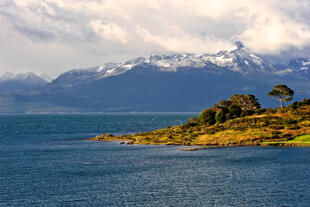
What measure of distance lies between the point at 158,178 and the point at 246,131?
75.4 metres

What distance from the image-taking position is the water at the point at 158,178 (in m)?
70.2

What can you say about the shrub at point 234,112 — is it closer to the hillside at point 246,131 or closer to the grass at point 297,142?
the hillside at point 246,131

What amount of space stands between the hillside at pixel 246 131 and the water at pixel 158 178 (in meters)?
14.7

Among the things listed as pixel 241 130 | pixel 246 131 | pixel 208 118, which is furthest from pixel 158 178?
pixel 208 118

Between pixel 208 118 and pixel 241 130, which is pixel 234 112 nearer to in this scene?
pixel 208 118

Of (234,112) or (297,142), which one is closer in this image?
(297,142)

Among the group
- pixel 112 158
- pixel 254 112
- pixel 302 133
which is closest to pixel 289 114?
pixel 254 112

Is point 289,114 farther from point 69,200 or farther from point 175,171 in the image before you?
point 69,200

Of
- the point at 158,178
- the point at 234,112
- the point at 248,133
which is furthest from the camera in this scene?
the point at 234,112

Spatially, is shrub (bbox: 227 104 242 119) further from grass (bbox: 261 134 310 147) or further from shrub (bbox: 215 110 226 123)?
grass (bbox: 261 134 310 147)

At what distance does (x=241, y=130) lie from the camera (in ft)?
520

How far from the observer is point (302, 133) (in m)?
146

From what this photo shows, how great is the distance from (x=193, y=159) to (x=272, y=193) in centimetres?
4182

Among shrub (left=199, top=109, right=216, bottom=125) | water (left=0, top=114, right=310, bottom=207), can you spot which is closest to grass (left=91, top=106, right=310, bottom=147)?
shrub (left=199, top=109, right=216, bottom=125)
